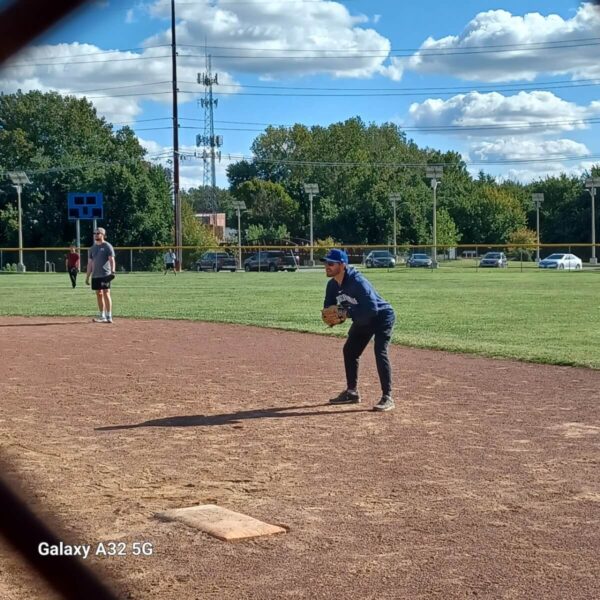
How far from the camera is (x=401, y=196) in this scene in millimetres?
82125

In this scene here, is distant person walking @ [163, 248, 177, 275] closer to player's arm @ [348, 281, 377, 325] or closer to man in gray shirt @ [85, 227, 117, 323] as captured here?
man in gray shirt @ [85, 227, 117, 323]

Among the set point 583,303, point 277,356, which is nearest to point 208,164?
point 583,303

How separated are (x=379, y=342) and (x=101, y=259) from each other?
9.12 m

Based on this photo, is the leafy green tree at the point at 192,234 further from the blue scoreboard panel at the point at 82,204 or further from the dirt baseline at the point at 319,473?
the dirt baseline at the point at 319,473

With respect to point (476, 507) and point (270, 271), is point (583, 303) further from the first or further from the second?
point (270, 271)

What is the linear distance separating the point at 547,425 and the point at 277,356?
5.27 meters

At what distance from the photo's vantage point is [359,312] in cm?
801

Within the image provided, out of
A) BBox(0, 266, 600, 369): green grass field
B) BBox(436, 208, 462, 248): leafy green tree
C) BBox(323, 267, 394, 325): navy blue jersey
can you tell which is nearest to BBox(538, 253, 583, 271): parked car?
BBox(0, 266, 600, 369): green grass field

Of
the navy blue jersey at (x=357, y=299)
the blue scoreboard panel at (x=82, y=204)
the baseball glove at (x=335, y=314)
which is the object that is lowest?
the baseball glove at (x=335, y=314)

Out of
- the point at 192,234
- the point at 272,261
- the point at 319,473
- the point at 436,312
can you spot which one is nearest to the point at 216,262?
the point at 272,261

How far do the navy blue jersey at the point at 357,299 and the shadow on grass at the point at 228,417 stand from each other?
836 millimetres

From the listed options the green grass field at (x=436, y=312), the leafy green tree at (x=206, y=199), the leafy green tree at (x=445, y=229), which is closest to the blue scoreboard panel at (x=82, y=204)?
the green grass field at (x=436, y=312)

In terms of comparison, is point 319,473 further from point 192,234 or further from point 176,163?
point 192,234

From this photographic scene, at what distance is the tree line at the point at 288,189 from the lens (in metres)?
67.6
